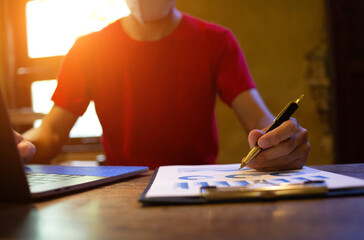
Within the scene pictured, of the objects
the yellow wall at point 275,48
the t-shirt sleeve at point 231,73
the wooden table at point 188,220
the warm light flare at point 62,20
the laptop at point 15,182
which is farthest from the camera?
the warm light flare at point 62,20

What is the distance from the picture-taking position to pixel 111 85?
3.88 ft

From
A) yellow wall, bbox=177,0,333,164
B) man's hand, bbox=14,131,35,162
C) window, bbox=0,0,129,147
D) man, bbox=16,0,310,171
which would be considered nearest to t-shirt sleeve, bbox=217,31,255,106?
man, bbox=16,0,310,171

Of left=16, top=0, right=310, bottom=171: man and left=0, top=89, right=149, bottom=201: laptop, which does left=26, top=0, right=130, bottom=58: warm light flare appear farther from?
left=0, top=89, right=149, bottom=201: laptop

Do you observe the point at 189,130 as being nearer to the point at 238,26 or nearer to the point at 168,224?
the point at 168,224

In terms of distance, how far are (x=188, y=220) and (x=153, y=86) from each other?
2.87ft

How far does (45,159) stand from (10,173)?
2.33 feet

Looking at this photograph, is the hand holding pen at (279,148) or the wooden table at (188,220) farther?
the hand holding pen at (279,148)

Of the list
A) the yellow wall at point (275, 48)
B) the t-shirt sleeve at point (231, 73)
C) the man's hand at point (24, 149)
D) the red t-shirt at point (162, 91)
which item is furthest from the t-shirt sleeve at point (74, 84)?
the yellow wall at point (275, 48)

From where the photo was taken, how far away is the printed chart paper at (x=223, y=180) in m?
0.40

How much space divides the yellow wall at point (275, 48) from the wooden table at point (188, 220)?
1.94 metres

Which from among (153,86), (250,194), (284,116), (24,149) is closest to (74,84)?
(153,86)

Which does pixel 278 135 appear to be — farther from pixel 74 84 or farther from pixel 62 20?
pixel 62 20

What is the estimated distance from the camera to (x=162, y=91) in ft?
3.77

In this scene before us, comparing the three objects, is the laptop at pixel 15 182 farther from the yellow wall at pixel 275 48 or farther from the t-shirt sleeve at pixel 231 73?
the yellow wall at pixel 275 48
